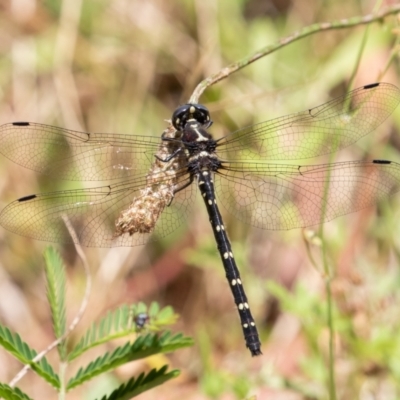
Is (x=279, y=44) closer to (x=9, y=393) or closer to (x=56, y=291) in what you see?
(x=56, y=291)

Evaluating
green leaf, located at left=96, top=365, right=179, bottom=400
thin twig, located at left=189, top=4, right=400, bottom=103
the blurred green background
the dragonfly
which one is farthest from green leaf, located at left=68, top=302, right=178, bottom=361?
the blurred green background

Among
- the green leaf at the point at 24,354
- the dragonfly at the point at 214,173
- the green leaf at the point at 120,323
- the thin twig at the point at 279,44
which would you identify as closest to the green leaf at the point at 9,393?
the green leaf at the point at 24,354

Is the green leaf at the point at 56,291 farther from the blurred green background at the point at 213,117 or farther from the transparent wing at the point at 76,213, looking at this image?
the blurred green background at the point at 213,117

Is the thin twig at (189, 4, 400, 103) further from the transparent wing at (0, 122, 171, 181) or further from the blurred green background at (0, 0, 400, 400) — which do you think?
the blurred green background at (0, 0, 400, 400)

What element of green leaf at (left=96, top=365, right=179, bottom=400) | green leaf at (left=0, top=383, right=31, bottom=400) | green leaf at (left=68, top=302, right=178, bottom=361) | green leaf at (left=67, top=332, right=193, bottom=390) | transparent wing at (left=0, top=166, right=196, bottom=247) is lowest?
green leaf at (left=0, top=383, right=31, bottom=400)

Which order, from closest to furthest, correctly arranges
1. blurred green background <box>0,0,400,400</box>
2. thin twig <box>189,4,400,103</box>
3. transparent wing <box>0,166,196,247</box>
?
1. thin twig <box>189,4,400,103</box>
2. transparent wing <box>0,166,196,247</box>
3. blurred green background <box>0,0,400,400</box>

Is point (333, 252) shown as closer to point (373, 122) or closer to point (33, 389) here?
point (373, 122)

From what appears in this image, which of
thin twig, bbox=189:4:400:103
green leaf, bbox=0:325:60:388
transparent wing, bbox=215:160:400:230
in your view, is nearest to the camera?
green leaf, bbox=0:325:60:388
